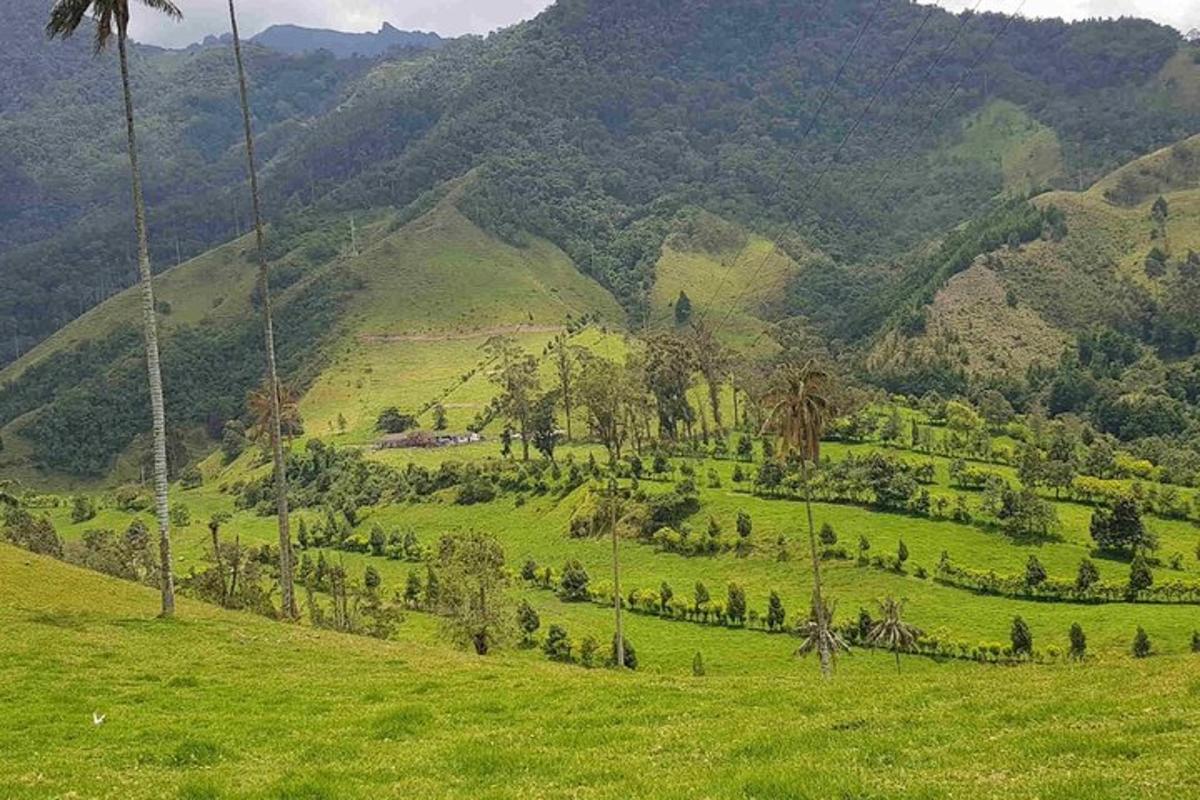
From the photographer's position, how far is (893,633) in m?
79.2

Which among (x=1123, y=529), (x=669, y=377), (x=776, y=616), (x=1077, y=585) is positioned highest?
(x=669, y=377)

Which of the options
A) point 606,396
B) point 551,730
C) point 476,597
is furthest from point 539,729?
point 606,396

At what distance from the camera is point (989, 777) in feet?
42.2

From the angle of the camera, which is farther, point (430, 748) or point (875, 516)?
point (875, 516)

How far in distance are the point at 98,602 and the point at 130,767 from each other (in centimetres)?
2810

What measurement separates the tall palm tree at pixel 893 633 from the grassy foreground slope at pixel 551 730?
5446 cm

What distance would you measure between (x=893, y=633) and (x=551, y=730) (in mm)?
67004

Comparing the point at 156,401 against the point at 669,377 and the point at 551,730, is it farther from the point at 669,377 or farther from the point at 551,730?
the point at 669,377

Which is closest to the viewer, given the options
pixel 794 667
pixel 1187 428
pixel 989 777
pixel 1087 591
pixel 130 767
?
pixel 989 777

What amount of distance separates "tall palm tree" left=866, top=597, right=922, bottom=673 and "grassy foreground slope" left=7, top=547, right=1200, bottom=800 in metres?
54.5

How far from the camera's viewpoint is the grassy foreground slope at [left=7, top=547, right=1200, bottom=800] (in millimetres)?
13438

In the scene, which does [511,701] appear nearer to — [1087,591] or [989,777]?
[989,777]

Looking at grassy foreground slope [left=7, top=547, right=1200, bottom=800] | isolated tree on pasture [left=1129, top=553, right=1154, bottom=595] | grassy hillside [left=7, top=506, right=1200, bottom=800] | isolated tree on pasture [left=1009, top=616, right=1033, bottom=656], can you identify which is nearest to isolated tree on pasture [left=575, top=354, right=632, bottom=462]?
isolated tree on pasture [left=1009, top=616, right=1033, bottom=656]

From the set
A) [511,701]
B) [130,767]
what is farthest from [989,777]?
[130,767]
